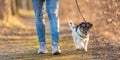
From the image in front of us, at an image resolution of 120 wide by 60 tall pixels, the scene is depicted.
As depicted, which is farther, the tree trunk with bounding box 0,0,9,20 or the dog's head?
the tree trunk with bounding box 0,0,9,20

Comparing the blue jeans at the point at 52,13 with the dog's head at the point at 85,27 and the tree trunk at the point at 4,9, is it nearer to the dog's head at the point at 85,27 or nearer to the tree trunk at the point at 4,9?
the dog's head at the point at 85,27

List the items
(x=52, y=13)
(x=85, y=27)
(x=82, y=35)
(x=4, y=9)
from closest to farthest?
(x=52, y=13), (x=85, y=27), (x=82, y=35), (x=4, y=9)

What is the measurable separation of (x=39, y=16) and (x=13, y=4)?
770 inches

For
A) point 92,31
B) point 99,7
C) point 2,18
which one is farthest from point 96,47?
point 2,18

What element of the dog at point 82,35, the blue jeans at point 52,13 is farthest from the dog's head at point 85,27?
the blue jeans at point 52,13

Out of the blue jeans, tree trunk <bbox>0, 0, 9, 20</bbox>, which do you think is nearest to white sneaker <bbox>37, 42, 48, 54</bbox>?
the blue jeans

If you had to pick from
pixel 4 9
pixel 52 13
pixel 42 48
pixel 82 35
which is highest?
pixel 4 9

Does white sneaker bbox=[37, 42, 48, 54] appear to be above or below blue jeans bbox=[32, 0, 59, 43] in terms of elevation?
below

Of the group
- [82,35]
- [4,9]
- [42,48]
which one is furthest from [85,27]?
[4,9]

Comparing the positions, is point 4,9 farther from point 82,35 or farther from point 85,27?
point 85,27

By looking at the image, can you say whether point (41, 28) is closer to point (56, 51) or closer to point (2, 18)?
point (56, 51)

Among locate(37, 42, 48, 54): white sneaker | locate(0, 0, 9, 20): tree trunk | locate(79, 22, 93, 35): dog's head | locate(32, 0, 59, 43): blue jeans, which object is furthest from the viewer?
locate(0, 0, 9, 20): tree trunk

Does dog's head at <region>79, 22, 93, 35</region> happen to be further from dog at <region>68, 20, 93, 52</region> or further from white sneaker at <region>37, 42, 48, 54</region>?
white sneaker at <region>37, 42, 48, 54</region>

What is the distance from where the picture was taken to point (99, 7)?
15188 mm
